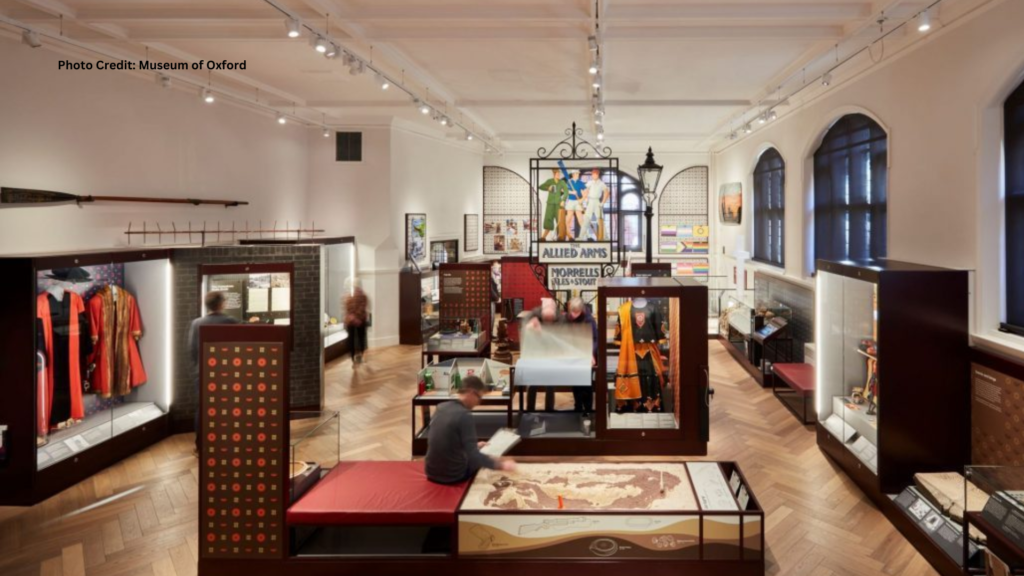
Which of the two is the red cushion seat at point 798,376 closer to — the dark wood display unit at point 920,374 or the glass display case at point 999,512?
the dark wood display unit at point 920,374

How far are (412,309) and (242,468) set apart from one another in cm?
812

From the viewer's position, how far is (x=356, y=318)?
1011cm

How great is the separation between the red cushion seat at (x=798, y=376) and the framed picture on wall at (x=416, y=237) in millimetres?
7211

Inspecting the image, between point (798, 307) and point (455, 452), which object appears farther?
point (798, 307)

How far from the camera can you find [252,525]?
3867 mm

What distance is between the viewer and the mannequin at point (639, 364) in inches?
232

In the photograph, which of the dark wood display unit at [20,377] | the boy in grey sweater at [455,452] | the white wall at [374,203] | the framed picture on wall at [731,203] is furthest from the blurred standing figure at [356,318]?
the framed picture on wall at [731,203]

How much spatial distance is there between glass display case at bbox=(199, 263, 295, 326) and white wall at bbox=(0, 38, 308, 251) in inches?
52.5

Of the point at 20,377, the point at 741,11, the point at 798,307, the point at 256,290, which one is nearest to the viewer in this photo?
the point at 20,377

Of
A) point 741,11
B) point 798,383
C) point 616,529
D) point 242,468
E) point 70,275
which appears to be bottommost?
point 616,529

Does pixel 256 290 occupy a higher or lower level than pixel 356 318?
higher

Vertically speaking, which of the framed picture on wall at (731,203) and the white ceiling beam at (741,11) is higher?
the white ceiling beam at (741,11)

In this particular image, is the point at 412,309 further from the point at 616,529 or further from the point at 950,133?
the point at 950,133

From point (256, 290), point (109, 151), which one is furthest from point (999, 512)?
point (109, 151)
